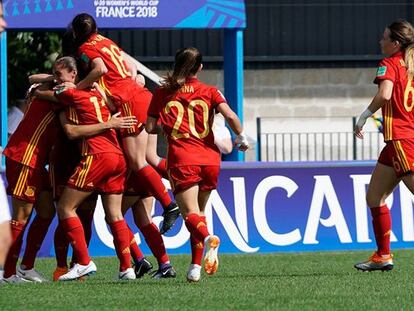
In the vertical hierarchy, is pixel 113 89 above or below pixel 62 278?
above

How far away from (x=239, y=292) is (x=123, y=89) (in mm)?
2620

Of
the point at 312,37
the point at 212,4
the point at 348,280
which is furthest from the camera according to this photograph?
the point at 312,37

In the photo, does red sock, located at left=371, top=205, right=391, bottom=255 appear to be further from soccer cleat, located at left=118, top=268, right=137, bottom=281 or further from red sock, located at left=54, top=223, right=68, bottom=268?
red sock, located at left=54, top=223, right=68, bottom=268

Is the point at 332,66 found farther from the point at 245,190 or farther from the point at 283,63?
the point at 245,190

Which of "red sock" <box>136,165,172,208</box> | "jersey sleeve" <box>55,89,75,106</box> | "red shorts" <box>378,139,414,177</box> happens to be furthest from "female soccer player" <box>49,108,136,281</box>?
"red shorts" <box>378,139,414,177</box>

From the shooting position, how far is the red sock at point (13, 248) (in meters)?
11.3

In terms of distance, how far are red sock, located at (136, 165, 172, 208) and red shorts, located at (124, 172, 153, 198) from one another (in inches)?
2.9

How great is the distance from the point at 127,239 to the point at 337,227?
5.06 meters

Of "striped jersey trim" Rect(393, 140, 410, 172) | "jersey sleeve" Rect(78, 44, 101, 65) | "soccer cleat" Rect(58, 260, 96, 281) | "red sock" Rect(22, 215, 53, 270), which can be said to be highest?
"jersey sleeve" Rect(78, 44, 101, 65)

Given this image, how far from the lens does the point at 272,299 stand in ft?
31.1

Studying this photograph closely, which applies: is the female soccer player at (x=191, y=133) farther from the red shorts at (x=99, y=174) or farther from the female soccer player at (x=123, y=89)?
the female soccer player at (x=123, y=89)

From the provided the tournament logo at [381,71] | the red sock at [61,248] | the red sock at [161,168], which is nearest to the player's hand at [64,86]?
the red sock at [61,248]

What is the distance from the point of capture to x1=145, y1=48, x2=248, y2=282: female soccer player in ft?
35.4

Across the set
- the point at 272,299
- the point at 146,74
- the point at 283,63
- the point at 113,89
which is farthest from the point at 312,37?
the point at 272,299
